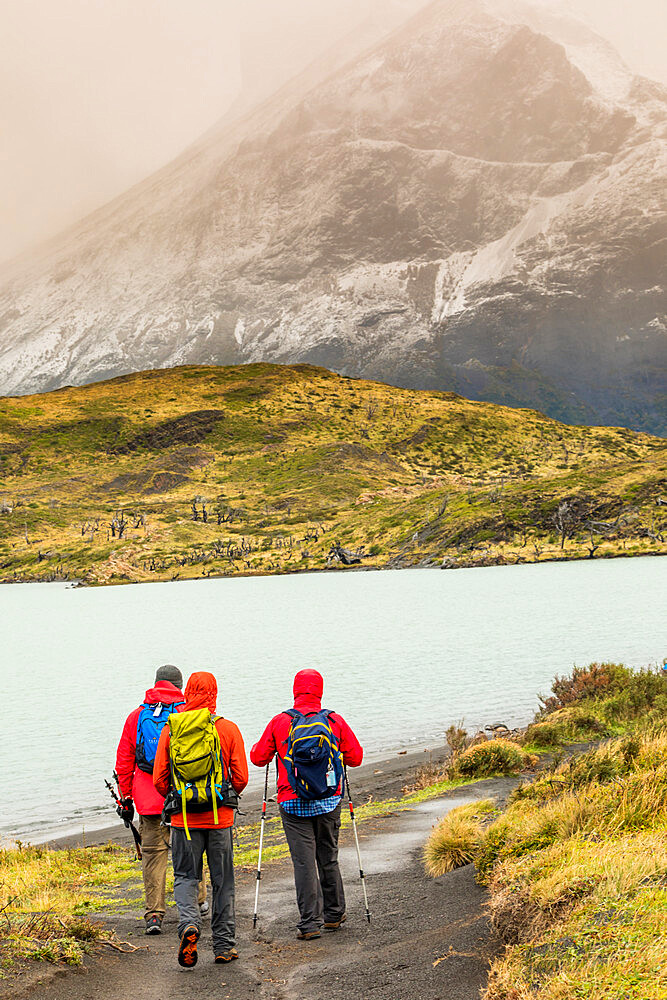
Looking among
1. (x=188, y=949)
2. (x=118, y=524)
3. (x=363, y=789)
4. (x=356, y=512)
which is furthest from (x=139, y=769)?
(x=118, y=524)

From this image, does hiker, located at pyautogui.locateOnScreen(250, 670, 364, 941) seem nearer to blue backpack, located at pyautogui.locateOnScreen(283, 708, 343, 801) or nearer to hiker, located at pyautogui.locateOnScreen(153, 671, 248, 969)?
blue backpack, located at pyautogui.locateOnScreen(283, 708, 343, 801)

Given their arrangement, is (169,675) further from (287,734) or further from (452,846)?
(452,846)

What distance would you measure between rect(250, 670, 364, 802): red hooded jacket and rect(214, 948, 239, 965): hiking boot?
132 centimetres

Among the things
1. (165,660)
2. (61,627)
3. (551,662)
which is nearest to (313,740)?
(551,662)

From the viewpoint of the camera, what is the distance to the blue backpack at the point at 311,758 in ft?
25.1

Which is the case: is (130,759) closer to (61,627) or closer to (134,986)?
(134,986)

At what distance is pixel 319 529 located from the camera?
147000 mm

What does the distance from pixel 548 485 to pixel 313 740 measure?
124 m

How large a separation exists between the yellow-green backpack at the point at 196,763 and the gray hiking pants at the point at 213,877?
0.18 m

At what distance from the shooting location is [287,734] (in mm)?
7883

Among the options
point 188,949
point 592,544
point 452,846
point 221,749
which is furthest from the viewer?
point 592,544

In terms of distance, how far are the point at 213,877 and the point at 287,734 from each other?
1.39m

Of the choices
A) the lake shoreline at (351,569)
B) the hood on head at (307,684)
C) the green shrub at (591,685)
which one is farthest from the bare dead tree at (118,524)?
the hood on head at (307,684)

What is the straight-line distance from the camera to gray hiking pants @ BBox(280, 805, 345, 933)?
309 inches
